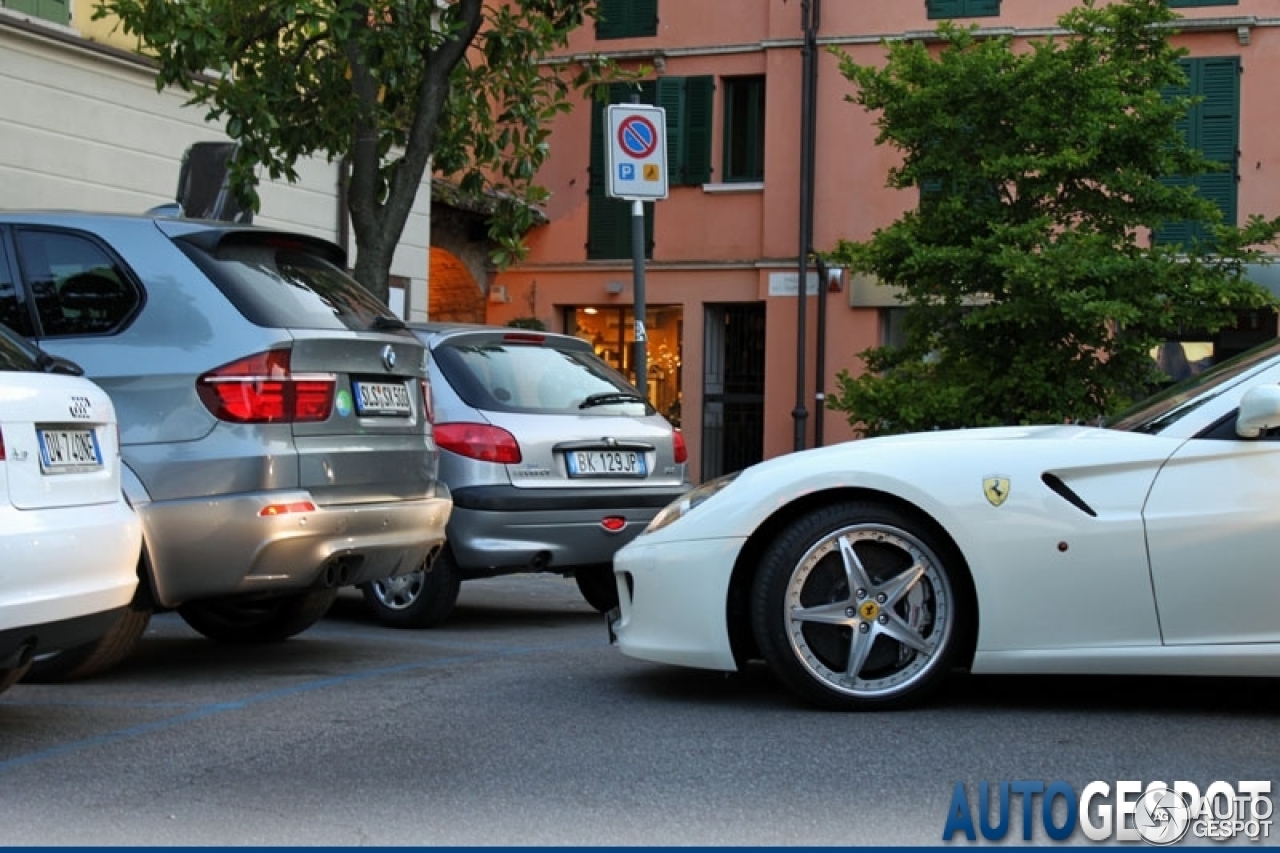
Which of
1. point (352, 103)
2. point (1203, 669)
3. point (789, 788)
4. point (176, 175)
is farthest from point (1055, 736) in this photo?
point (176, 175)

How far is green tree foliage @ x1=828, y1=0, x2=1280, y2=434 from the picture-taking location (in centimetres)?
1415

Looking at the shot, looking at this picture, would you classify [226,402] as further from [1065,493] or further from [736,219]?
[736,219]

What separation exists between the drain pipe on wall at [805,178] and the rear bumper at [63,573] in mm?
19563

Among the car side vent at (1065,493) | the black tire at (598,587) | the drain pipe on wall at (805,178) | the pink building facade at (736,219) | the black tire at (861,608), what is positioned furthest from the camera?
the pink building facade at (736,219)

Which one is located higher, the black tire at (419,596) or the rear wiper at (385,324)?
the rear wiper at (385,324)

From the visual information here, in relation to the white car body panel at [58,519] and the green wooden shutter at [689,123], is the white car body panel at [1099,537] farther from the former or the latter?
the green wooden shutter at [689,123]

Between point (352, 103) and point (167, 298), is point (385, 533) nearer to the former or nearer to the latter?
point (167, 298)

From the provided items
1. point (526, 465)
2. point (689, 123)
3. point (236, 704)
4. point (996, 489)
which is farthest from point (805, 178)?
point (996, 489)

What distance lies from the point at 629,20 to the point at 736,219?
3263mm

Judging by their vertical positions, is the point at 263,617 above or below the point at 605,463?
below

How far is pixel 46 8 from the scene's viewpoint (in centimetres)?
1559

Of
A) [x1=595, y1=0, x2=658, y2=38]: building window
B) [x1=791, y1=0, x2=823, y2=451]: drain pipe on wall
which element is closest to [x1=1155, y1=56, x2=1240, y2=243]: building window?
[x1=791, y1=0, x2=823, y2=451]: drain pipe on wall

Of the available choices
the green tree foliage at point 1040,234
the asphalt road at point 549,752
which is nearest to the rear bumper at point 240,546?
the asphalt road at point 549,752

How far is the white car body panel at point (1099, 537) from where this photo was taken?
567 cm
